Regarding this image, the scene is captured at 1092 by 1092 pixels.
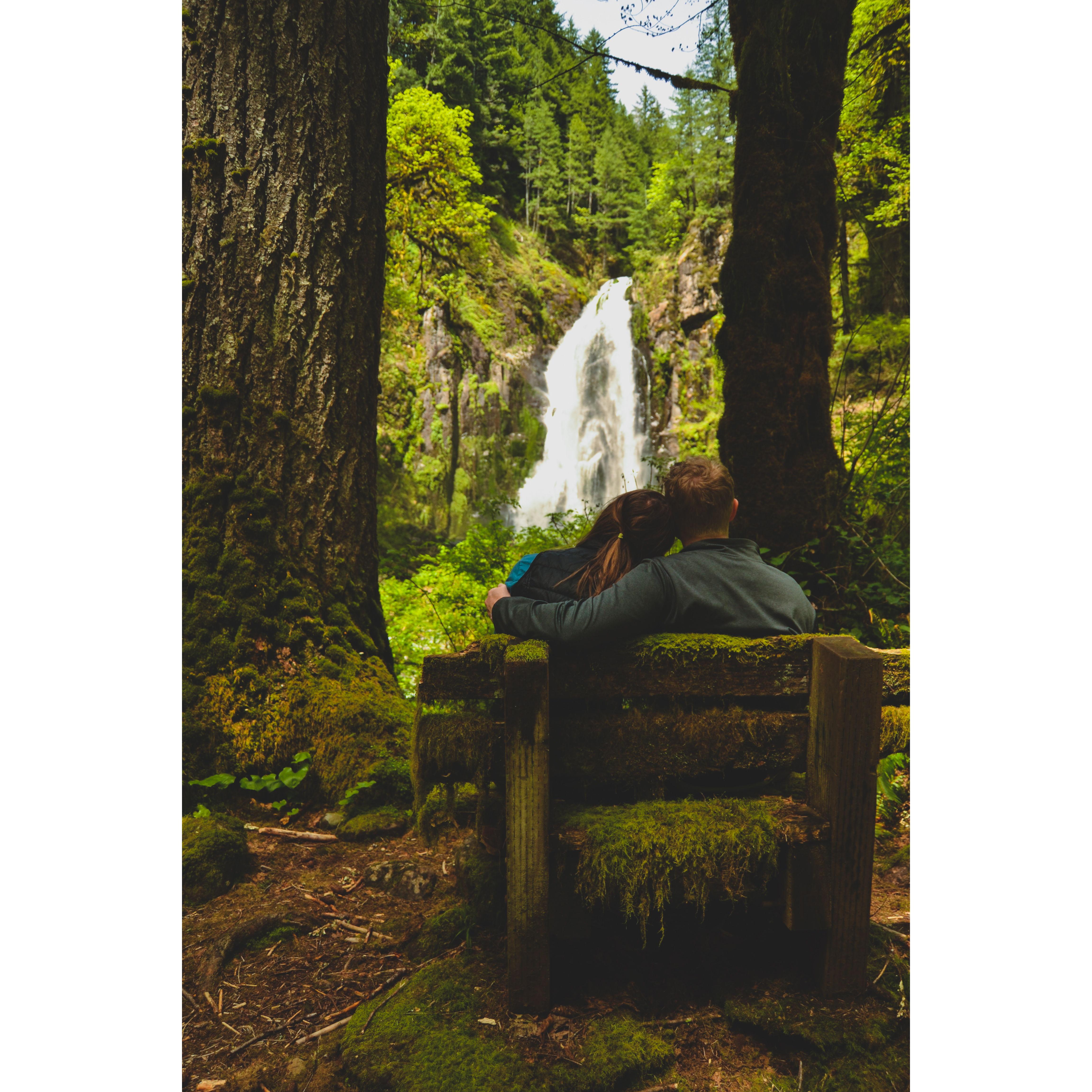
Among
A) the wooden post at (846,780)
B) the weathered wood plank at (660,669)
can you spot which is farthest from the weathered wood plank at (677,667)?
the wooden post at (846,780)

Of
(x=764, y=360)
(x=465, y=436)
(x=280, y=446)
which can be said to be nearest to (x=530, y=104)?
(x=465, y=436)

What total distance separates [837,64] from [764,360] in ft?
7.78

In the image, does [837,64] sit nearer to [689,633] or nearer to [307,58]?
[307,58]

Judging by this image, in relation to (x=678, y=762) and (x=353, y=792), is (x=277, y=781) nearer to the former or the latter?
(x=353, y=792)

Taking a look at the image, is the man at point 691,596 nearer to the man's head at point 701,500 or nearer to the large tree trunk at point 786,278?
the man's head at point 701,500

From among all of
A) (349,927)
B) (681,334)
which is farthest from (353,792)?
(681,334)

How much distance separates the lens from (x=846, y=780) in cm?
180

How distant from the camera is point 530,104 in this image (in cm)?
1994

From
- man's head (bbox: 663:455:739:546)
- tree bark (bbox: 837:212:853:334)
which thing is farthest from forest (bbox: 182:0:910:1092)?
tree bark (bbox: 837:212:853:334)

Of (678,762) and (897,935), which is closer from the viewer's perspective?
(678,762)

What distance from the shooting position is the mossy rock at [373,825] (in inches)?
118

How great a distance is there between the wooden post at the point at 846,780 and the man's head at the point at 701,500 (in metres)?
0.45

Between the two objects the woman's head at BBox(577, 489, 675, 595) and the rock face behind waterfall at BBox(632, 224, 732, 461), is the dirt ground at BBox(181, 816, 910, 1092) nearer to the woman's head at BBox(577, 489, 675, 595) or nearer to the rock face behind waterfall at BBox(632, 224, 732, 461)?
the woman's head at BBox(577, 489, 675, 595)

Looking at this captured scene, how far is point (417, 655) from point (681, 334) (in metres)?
22.9
